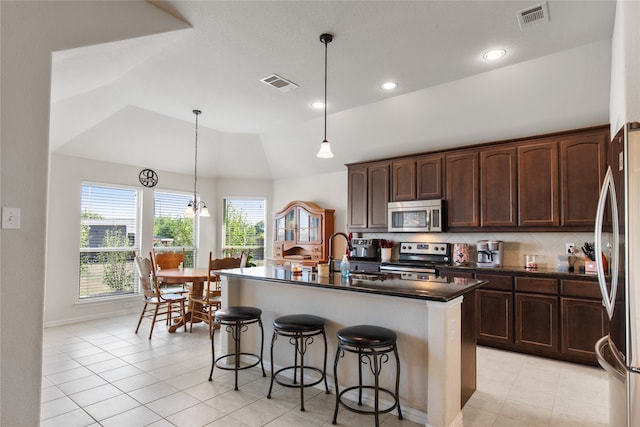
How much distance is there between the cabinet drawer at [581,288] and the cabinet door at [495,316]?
0.52m

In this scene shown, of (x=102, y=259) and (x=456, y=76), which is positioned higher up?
(x=456, y=76)

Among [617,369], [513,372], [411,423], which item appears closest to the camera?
[617,369]

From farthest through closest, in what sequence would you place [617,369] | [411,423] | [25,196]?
1. [411,423]
2. [25,196]
3. [617,369]

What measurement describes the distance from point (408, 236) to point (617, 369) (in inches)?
148

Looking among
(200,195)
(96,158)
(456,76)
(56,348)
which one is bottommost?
(56,348)

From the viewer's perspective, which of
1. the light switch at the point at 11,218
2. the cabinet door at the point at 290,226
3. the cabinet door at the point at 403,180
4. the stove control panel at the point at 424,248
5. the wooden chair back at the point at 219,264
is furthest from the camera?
the cabinet door at the point at 290,226

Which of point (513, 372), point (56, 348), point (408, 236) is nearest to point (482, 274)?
point (513, 372)

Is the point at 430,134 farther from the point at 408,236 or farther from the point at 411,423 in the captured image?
the point at 411,423

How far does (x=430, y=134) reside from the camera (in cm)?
471

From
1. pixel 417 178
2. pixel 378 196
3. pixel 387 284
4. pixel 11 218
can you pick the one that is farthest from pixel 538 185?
pixel 11 218

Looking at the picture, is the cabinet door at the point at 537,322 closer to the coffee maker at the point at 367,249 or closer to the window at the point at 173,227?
the coffee maker at the point at 367,249

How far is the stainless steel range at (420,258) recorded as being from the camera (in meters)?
4.76

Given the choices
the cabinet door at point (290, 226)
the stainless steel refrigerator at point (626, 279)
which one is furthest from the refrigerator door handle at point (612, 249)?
the cabinet door at point (290, 226)

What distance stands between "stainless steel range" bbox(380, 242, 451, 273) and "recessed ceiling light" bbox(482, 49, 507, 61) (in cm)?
245
